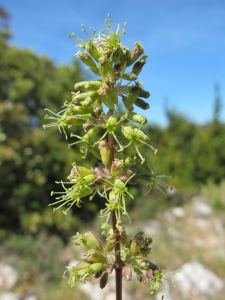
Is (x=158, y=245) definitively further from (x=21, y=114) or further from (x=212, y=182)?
(x=212, y=182)

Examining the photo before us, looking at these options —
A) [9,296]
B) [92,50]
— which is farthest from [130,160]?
[9,296]

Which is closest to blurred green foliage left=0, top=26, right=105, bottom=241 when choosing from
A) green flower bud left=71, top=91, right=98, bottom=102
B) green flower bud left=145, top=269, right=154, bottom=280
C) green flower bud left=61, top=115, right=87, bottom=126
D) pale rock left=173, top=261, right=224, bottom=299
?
pale rock left=173, top=261, right=224, bottom=299

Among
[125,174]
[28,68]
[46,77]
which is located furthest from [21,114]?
[125,174]

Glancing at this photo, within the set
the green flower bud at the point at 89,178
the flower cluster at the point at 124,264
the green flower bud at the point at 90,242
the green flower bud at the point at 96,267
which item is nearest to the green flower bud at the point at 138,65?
the green flower bud at the point at 89,178

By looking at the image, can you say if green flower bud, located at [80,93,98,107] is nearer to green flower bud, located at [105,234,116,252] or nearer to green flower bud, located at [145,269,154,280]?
green flower bud, located at [105,234,116,252]

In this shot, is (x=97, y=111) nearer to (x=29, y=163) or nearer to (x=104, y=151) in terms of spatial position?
(x=104, y=151)

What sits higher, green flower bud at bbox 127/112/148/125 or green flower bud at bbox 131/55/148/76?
green flower bud at bbox 131/55/148/76
